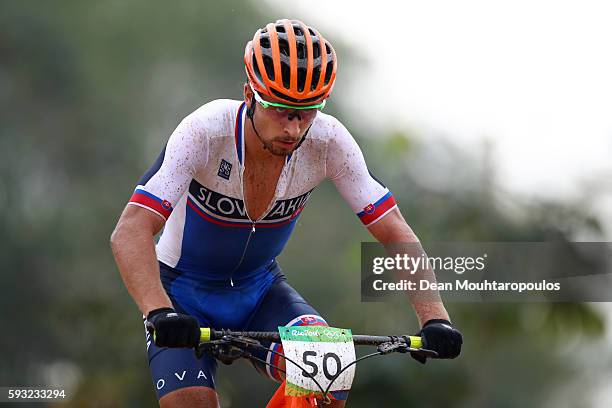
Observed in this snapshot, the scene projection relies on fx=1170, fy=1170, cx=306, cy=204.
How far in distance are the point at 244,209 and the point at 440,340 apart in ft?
4.36

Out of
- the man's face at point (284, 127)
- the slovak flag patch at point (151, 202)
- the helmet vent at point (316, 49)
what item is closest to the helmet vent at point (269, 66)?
the man's face at point (284, 127)

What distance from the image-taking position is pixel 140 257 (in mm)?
5297

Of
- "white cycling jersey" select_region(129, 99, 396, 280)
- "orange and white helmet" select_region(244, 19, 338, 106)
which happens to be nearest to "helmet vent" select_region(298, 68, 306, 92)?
"orange and white helmet" select_region(244, 19, 338, 106)

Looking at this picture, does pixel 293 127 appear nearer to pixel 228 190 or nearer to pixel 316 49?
pixel 316 49

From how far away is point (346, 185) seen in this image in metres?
6.01

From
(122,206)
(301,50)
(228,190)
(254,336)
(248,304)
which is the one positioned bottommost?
(122,206)

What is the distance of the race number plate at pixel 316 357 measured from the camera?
480 centimetres

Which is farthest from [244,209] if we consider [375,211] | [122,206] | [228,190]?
[122,206]

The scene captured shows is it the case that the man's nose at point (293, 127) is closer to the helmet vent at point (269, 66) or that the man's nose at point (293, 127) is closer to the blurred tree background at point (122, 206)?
the helmet vent at point (269, 66)

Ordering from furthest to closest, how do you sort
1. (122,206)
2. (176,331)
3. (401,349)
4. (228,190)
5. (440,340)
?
(122,206)
(228,190)
(440,340)
(401,349)
(176,331)

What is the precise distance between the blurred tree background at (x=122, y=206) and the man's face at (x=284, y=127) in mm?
8452

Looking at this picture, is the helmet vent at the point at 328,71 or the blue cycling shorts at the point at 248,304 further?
the blue cycling shorts at the point at 248,304

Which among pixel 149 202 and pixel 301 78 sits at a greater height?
pixel 301 78

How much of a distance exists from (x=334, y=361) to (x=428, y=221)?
34.2 feet
